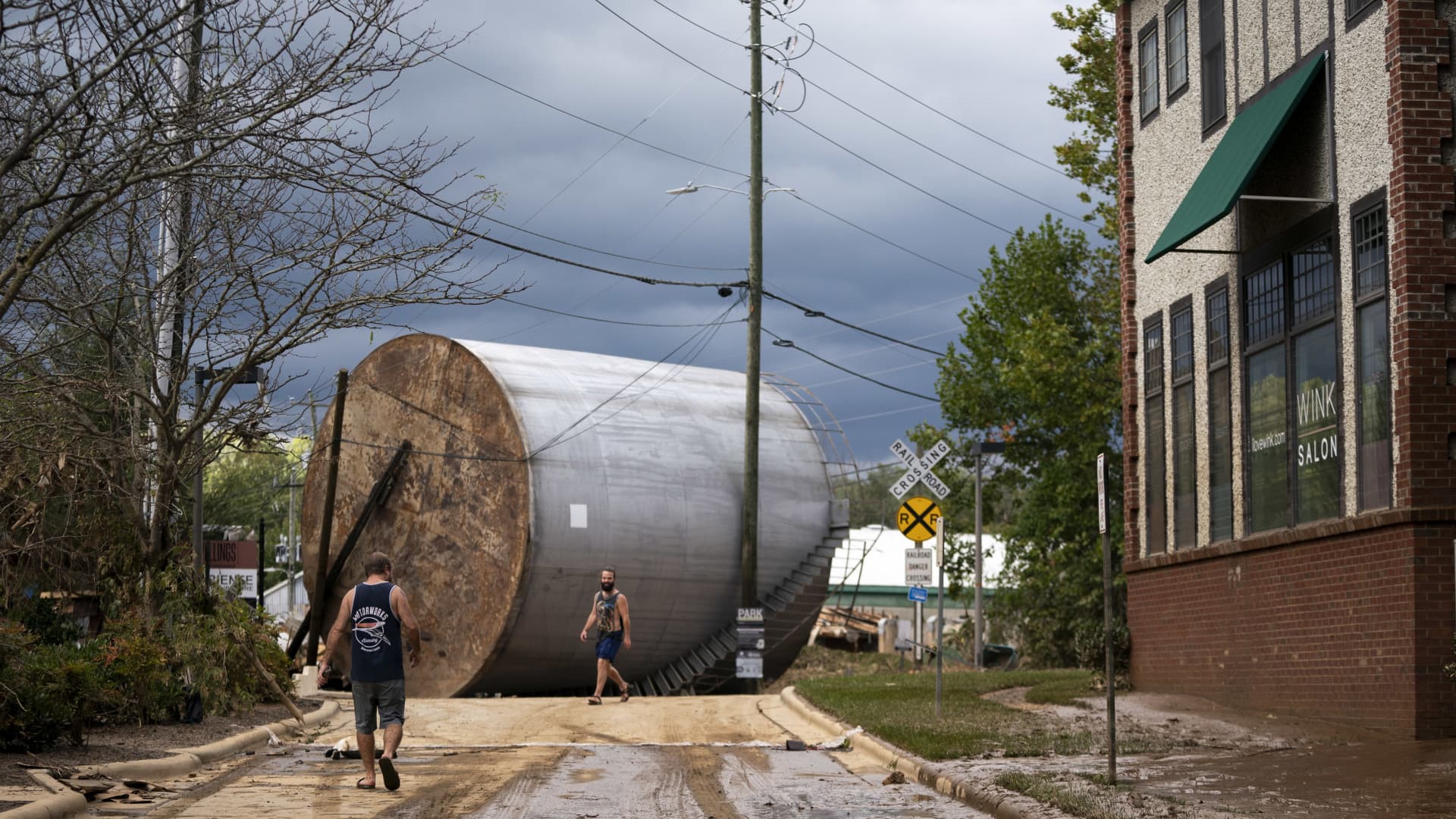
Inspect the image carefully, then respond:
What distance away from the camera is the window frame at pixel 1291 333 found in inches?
590

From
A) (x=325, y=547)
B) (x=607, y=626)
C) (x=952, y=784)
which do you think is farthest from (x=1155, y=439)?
(x=325, y=547)

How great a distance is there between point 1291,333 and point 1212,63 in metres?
4.08

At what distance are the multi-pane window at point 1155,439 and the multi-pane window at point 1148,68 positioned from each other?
284 cm

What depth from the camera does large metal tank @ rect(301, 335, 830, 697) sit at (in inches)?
1088

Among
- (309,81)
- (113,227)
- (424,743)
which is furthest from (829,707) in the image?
(309,81)

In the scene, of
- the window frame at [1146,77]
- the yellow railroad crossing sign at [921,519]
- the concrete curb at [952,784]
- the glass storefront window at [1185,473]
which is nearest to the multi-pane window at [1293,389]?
the glass storefront window at [1185,473]

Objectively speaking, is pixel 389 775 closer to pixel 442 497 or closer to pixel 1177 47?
pixel 1177 47

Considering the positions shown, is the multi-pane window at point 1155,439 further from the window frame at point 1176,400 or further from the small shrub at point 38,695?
the small shrub at point 38,695

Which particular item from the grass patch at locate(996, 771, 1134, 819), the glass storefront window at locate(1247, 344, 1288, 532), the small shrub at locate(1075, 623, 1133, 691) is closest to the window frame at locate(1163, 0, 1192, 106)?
the glass storefront window at locate(1247, 344, 1288, 532)

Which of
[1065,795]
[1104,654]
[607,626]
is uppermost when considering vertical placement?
[607,626]

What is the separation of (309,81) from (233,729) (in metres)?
8.13

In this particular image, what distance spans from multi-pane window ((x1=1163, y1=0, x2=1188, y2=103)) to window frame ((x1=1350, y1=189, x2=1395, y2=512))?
16.5ft

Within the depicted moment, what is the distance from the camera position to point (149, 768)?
1227 cm

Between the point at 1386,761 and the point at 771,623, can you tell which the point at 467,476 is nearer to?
the point at 771,623
